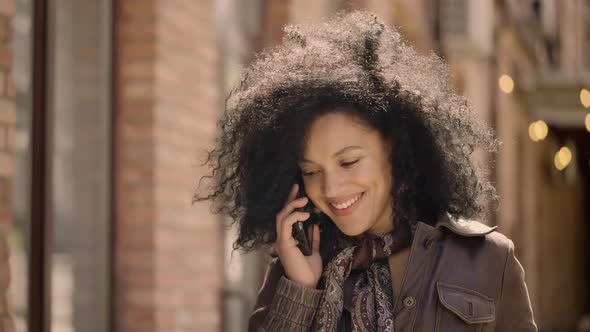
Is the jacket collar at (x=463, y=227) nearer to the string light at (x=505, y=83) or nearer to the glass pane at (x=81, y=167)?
the glass pane at (x=81, y=167)

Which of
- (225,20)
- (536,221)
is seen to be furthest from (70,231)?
(536,221)

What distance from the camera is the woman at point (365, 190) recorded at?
2.42 meters

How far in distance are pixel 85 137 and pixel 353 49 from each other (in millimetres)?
2864

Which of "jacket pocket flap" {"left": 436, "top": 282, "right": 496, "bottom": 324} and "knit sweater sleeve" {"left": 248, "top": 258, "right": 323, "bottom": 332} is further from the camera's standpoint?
"knit sweater sleeve" {"left": 248, "top": 258, "right": 323, "bottom": 332}

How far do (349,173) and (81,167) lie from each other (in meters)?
2.97

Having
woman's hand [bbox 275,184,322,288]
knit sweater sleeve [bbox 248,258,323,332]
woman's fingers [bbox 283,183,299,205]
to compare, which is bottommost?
knit sweater sleeve [bbox 248,258,323,332]

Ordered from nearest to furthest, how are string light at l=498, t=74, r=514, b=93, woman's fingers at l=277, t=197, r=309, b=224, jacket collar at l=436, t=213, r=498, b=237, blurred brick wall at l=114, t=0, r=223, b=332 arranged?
jacket collar at l=436, t=213, r=498, b=237 < woman's fingers at l=277, t=197, r=309, b=224 < blurred brick wall at l=114, t=0, r=223, b=332 < string light at l=498, t=74, r=514, b=93

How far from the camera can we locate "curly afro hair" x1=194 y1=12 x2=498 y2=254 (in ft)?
8.25

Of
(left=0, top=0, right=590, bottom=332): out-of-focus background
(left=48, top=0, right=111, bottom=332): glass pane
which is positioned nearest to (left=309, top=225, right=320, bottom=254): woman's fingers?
(left=0, top=0, right=590, bottom=332): out-of-focus background

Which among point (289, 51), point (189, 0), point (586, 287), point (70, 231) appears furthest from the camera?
point (586, 287)

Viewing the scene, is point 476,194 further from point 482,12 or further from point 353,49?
point 482,12

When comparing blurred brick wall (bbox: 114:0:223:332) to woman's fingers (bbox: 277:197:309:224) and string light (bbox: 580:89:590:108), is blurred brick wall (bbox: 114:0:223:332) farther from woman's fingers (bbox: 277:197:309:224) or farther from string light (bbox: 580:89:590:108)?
string light (bbox: 580:89:590:108)

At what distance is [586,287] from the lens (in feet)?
92.5

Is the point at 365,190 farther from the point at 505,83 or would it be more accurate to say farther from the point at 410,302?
the point at 505,83
